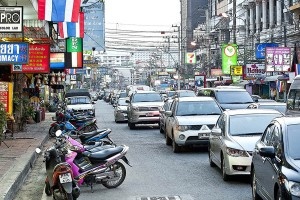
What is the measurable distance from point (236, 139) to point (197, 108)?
6.93m

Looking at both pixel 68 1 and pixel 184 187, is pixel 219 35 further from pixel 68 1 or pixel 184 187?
pixel 184 187

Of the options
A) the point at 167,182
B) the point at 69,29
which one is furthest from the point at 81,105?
the point at 167,182

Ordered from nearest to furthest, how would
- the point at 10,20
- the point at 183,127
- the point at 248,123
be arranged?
the point at 248,123 → the point at 10,20 → the point at 183,127

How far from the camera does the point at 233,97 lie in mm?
27047

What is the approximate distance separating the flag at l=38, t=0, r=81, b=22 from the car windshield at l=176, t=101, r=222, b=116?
4759 millimetres

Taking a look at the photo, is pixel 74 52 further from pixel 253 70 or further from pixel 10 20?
pixel 253 70

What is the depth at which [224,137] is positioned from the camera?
13.5 meters

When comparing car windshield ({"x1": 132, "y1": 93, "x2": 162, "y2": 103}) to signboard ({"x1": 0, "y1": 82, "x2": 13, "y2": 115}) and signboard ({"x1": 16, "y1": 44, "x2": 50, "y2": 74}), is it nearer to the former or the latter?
signboard ({"x1": 16, "y1": 44, "x2": 50, "y2": 74})

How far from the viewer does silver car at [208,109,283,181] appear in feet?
40.8

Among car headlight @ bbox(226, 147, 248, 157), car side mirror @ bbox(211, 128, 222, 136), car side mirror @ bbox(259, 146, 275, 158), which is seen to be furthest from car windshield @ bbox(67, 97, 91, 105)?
car side mirror @ bbox(259, 146, 275, 158)

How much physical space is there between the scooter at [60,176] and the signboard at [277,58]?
3245 cm

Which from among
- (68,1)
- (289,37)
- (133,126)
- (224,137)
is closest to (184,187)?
(224,137)

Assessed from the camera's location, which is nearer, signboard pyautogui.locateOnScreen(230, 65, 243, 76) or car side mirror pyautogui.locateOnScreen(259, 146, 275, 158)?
car side mirror pyautogui.locateOnScreen(259, 146, 275, 158)

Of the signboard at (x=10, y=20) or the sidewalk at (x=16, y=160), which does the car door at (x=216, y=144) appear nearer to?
the sidewalk at (x=16, y=160)
